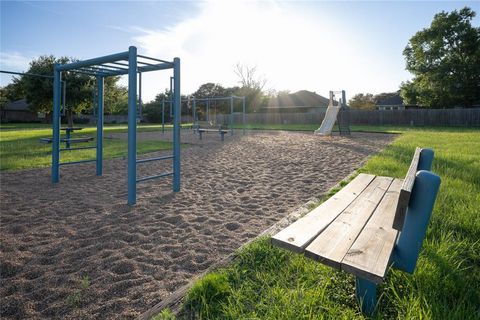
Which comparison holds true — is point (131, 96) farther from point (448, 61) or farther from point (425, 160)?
point (448, 61)

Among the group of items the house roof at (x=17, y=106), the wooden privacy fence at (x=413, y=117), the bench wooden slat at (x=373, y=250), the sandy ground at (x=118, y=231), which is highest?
the house roof at (x=17, y=106)

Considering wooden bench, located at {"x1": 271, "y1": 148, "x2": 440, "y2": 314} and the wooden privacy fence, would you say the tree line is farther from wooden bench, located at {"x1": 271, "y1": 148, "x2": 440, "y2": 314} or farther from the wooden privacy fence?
wooden bench, located at {"x1": 271, "y1": 148, "x2": 440, "y2": 314}

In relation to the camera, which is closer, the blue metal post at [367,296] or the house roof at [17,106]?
A: the blue metal post at [367,296]

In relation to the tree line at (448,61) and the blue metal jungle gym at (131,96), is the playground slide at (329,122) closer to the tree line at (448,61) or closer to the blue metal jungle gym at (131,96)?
the blue metal jungle gym at (131,96)

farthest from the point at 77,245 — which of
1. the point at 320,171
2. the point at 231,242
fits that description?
the point at 320,171

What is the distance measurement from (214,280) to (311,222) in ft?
2.66

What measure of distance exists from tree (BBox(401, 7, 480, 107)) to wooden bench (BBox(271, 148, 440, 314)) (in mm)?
35067

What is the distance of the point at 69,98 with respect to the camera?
2472 cm

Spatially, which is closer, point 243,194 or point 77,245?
point 77,245

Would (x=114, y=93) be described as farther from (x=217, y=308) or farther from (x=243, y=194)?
(x=217, y=308)

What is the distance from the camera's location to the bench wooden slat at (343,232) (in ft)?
5.47

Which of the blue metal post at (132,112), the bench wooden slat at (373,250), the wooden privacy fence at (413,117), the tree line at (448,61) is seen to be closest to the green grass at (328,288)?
the bench wooden slat at (373,250)

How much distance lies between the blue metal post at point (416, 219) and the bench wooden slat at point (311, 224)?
0.49 m

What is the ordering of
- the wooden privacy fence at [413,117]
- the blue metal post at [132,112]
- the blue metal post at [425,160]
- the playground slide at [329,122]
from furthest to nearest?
the wooden privacy fence at [413,117]
the playground slide at [329,122]
the blue metal post at [132,112]
the blue metal post at [425,160]
